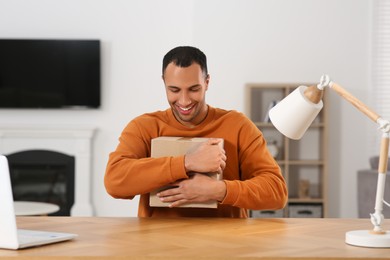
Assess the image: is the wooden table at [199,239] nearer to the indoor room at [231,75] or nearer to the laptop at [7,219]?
the laptop at [7,219]

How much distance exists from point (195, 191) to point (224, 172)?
36 centimetres

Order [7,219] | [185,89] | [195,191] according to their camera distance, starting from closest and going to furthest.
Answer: [7,219], [195,191], [185,89]

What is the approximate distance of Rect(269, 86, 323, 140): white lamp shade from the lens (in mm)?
2176

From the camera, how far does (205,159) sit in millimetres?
2521

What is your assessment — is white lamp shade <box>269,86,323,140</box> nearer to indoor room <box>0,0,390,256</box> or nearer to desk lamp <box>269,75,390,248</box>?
desk lamp <box>269,75,390,248</box>

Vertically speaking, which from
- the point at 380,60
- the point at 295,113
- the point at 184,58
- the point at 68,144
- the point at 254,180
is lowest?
the point at 68,144

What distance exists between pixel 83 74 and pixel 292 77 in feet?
6.05

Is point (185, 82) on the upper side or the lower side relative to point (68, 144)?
upper

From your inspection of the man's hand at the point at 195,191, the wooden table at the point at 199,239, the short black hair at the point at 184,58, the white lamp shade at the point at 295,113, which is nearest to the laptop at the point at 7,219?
the wooden table at the point at 199,239

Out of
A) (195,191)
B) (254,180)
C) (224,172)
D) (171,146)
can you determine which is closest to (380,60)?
(224,172)

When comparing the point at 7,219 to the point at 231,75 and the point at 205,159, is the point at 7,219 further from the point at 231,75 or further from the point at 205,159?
the point at 231,75

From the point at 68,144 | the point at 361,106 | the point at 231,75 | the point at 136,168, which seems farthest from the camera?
the point at 68,144

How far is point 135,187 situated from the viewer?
2627 mm

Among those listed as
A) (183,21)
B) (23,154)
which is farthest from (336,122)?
(23,154)
